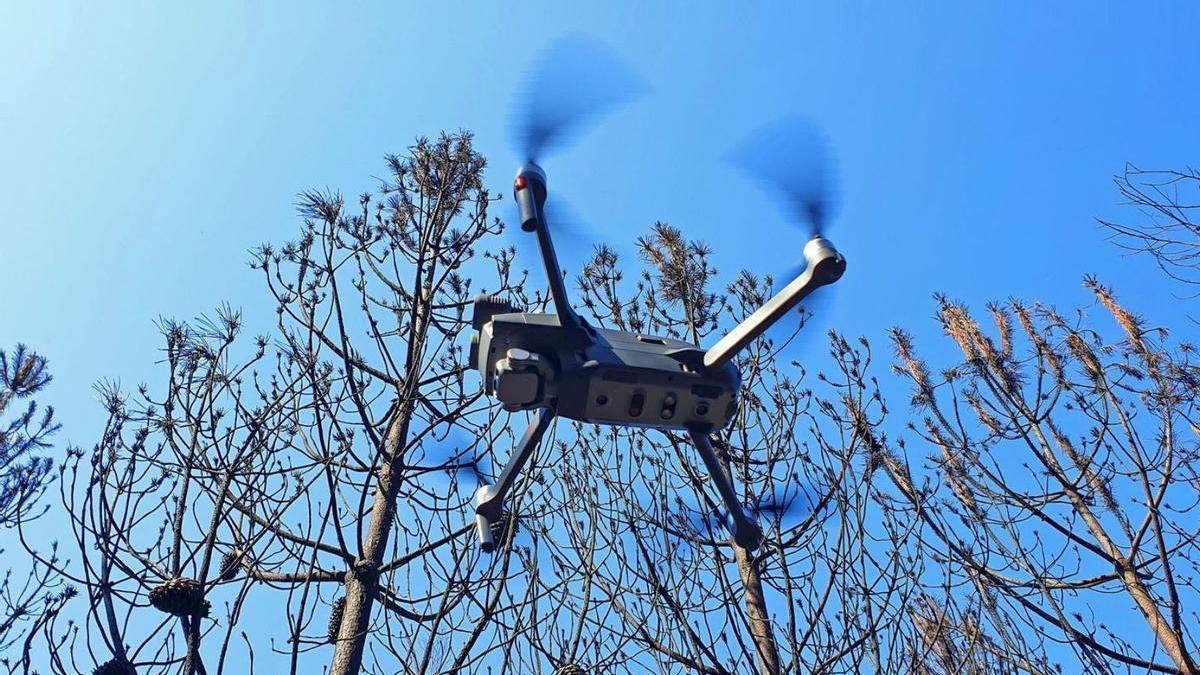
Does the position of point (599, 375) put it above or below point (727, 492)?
above

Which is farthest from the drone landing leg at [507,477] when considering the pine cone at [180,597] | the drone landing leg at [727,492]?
the pine cone at [180,597]

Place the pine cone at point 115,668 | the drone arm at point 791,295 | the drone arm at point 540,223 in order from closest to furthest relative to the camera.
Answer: the drone arm at point 791,295 < the drone arm at point 540,223 < the pine cone at point 115,668

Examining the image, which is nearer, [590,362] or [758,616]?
[590,362]

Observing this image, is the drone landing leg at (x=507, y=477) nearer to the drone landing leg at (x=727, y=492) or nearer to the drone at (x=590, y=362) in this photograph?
the drone at (x=590, y=362)

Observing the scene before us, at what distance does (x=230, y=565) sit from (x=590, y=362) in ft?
8.56

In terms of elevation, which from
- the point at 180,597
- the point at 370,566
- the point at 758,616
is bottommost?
the point at 180,597

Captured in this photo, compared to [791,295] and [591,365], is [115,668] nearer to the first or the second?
[591,365]

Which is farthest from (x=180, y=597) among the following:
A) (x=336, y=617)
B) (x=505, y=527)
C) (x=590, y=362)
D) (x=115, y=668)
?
(x=590, y=362)

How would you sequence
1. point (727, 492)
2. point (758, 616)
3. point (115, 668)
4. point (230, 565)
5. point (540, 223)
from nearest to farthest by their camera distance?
1. point (540, 223)
2. point (727, 492)
3. point (115, 668)
4. point (230, 565)
5. point (758, 616)

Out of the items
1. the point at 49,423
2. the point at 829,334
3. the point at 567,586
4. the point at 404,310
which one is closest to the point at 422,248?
the point at 404,310

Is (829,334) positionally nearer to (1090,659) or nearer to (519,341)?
(1090,659)

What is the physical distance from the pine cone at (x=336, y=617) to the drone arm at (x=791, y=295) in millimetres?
2788

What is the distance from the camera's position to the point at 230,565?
4.36m

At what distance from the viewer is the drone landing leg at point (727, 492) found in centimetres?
318
